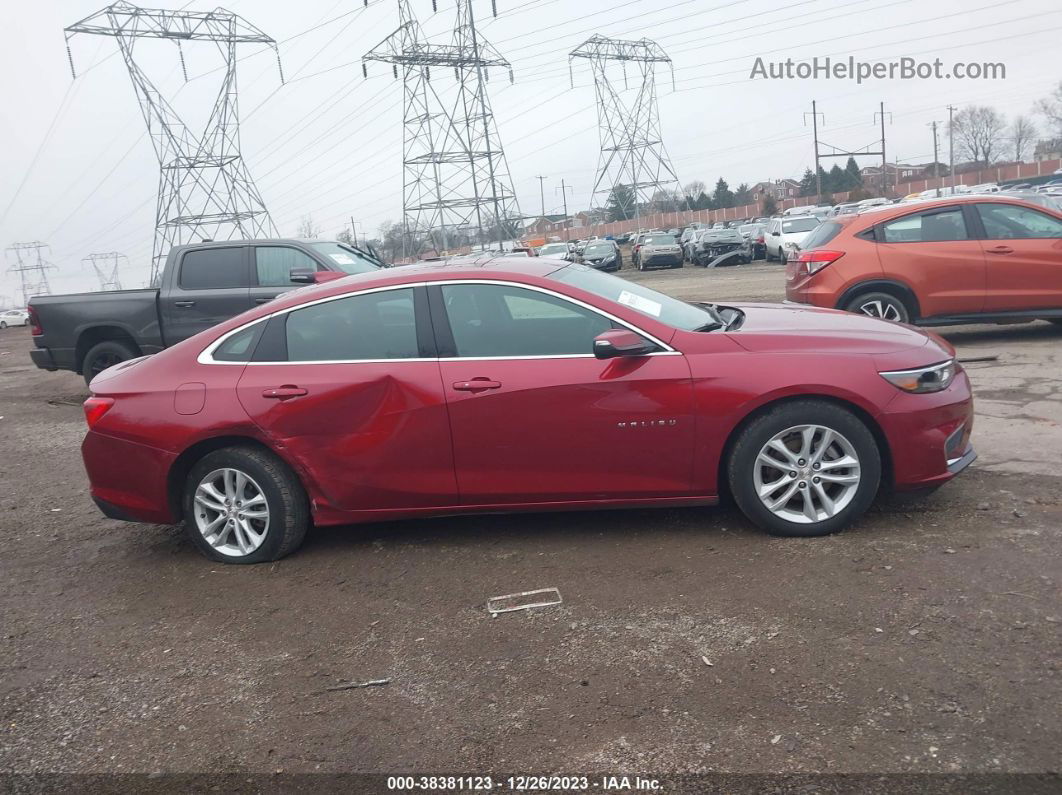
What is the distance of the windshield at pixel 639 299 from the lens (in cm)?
478

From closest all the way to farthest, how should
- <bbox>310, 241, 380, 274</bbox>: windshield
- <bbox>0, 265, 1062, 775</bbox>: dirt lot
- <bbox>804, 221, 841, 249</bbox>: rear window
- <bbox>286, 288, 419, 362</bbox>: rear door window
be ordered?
<bbox>0, 265, 1062, 775</bbox>: dirt lot < <bbox>286, 288, 419, 362</bbox>: rear door window < <bbox>804, 221, 841, 249</bbox>: rear window < <bbox>310, 241, 380, 274</bbox>: windshield

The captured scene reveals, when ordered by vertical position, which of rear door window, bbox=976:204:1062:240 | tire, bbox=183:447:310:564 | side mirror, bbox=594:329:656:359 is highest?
rear door window, bbox=976:204:1062:240

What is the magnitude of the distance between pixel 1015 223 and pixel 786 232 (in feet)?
66.7

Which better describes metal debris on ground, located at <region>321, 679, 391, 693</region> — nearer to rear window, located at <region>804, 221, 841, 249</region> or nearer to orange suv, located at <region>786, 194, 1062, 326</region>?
orange suv, located at <region>786, 194, 1062, 326</region>

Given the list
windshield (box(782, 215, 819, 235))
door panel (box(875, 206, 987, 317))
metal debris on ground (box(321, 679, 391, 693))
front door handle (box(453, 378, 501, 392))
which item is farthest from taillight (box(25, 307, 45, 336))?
windshield (box(782, 215, 819, 235))

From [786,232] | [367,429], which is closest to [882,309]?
[367,429]

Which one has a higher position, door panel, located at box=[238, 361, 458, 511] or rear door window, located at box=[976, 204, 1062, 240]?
rear door window, located at box=[976, 204, 1062, 240]

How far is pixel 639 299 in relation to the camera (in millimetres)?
4965

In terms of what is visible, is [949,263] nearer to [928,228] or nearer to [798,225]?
[928,228]

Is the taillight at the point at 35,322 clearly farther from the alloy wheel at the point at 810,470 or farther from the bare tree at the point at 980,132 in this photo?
the bare tree at the point at 980,132

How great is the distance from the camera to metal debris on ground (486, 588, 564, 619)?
4047 mm

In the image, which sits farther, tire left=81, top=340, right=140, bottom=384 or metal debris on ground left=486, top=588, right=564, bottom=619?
tire left=81, top=340, right=140, bottom=384

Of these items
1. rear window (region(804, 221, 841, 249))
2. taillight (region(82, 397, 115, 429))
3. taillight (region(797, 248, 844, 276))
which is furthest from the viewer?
rear window (region(804, 221, 841, 249))

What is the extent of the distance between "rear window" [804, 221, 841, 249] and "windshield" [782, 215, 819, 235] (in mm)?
19492
